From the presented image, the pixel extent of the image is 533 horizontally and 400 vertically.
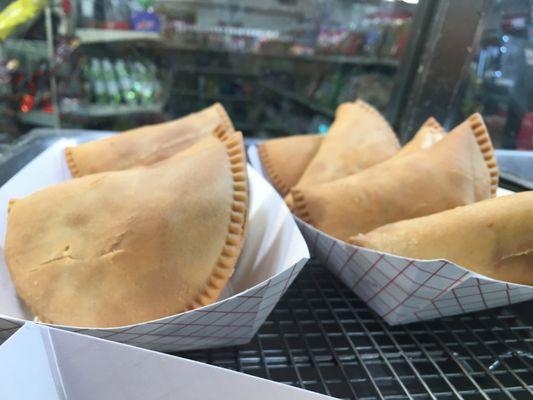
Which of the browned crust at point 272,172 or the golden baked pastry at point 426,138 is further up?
the golden baked pastry at point 426,138

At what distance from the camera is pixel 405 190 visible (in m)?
0.59

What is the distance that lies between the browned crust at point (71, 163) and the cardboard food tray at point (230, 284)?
1cm

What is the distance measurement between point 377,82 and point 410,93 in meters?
0.63

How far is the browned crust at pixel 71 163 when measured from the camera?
2.26 ft

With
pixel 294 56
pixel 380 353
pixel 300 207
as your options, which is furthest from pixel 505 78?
pixel 294 56

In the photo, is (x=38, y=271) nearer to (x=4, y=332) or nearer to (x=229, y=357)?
(x=4, y=332)

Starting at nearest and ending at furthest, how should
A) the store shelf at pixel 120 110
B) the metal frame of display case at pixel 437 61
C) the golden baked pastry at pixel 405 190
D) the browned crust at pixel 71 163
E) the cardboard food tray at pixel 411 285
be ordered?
the cardboard food tray at pixel 411 285 < the golden baked pastry at pixel 405 190 < the browned crust at pixel 71 163 < the metal frame of display case at pixel 437 61 < the store shelf at pixel 120 110

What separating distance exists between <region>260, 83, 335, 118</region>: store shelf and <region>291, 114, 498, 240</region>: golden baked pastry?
54.8 inches

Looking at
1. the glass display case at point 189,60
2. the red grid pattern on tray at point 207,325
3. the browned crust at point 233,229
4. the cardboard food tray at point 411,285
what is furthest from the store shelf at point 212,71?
the red grid pattern on tray at point 207,325

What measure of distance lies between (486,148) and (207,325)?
1.60 ft

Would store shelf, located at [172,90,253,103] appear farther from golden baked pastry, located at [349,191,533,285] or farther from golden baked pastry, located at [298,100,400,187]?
golden baked pastry, located at [349,191,533,285]

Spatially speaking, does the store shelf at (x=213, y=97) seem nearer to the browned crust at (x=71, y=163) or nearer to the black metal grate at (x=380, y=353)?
the browned crust at (x=71, y=163)

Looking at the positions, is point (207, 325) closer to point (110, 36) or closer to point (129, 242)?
point (129, 242)

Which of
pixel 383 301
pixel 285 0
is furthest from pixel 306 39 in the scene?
pixel 383 301
